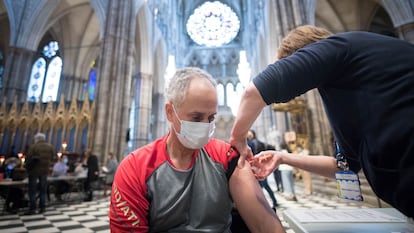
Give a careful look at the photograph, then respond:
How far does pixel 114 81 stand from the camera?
33.3ft

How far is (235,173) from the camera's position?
1096mm

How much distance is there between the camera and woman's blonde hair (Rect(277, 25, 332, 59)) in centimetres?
103

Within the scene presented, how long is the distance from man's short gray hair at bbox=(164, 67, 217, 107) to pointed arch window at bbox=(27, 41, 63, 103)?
20046 millimetres

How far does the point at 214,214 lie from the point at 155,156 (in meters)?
0.41

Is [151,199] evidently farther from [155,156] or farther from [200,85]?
[200,85]

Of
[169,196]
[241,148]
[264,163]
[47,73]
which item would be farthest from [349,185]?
[47,73]

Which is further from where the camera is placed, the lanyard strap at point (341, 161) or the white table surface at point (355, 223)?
the lanyard strap at point (341, 161)

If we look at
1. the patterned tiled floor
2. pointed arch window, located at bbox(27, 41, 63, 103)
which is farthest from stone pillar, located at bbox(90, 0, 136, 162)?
pointed arch window, located at bbox(27, 41, 63, 103)

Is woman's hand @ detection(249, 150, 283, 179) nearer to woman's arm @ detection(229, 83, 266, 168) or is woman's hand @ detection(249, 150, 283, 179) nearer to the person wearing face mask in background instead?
the person wearing face mask in background

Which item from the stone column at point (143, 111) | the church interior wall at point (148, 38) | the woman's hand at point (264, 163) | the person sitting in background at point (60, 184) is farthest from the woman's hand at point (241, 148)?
the stone column at point (143, 111)

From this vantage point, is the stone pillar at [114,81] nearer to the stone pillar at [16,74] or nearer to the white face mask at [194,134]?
the stone pillar at [16,74]

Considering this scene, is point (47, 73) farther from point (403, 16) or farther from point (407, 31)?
point (407, 31)

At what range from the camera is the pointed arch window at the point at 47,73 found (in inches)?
688

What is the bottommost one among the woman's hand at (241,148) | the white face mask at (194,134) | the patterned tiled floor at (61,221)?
the patterned tiled floor at (61,221)
